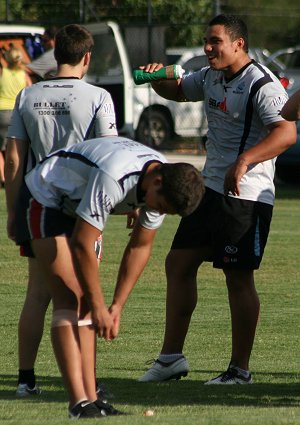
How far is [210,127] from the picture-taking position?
756 centimetres

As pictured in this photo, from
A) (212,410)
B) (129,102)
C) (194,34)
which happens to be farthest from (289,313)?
(194,34)

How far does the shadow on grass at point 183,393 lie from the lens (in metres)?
6.81

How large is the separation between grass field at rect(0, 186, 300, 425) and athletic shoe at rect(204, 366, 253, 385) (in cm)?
8

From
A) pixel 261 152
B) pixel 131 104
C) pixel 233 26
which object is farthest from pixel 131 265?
pixel 131 104

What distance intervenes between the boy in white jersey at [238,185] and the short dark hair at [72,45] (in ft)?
2.91

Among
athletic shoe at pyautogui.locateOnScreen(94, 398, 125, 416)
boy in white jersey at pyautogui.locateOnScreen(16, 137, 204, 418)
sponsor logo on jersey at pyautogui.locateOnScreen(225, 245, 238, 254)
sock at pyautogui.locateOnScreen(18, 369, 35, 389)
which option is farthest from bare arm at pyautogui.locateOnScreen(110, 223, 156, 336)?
sponsor logo on jersey at pyautogui.locateOnScreen(225, 245, 238, 254)

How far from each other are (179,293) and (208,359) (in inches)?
34.3

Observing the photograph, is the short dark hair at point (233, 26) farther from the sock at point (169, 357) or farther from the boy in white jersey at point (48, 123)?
the sock at point (169, 357)

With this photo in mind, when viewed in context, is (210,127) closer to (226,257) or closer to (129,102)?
(226,257)

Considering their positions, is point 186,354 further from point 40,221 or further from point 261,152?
point 40,221

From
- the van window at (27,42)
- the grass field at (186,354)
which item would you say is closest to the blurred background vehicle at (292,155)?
the van window at (27,42)

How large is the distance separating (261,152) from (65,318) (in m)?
1.81

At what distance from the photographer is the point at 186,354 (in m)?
8.54

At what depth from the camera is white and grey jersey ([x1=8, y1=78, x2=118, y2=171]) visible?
6.82 meters
